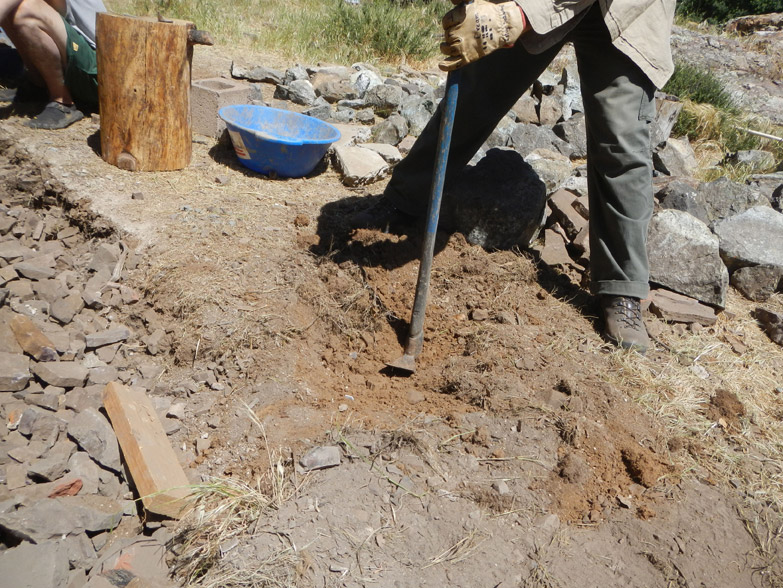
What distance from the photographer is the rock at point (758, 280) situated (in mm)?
3457

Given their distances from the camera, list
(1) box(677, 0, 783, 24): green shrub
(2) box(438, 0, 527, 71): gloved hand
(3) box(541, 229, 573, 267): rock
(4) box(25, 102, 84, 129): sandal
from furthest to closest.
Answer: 1. (1) box(677, 0, 783, 24): green shrub
2. (4) box(25, 102, 84, 129): sandal
3. (3) box(541, 229, 573, 267): rock
4. (2) box(438, 0, 527, 71): gloved hand

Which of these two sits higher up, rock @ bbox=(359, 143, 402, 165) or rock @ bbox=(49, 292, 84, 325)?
rock @ bbox=(359, 143, 402, 165)

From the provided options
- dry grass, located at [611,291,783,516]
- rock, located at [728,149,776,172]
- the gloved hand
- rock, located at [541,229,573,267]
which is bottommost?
dry grass, located at [611,291,783,516]

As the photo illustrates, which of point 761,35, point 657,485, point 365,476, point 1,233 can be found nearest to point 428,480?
point 365,476

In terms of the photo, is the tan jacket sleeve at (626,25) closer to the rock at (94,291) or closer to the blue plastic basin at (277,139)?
the blue plastic basin at (277,139)

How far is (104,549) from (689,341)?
2.57 meters

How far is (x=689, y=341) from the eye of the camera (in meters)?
3.02

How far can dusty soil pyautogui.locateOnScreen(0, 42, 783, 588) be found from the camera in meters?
1.95

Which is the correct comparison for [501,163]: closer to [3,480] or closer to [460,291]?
[460,291]

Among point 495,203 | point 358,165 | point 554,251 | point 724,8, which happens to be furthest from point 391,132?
point 724,8

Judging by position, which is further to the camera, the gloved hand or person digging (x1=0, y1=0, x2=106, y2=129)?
person digging (x1=0, y1=0, x2=106, y2=129)

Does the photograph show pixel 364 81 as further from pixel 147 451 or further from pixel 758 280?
pixel 147 451

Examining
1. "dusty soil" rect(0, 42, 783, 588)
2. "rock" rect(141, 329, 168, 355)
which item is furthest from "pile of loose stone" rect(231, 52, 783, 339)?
"rock" rect(141, 329, 168, 355)

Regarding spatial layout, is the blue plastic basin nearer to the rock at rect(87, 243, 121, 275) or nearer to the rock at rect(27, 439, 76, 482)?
the rock at rect(87, 243, 121, 275)
